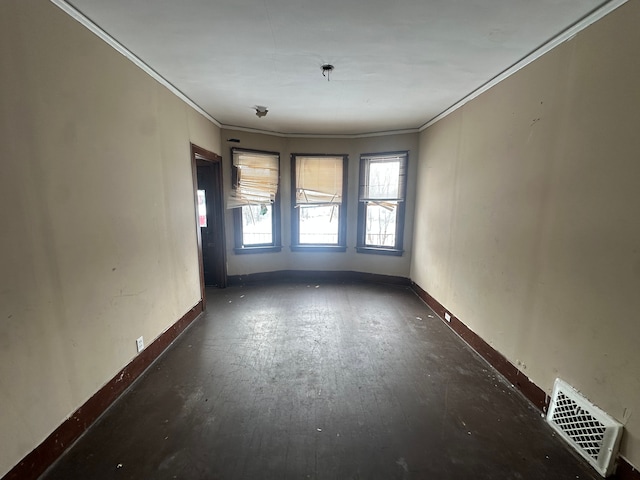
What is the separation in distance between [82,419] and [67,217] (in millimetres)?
1255

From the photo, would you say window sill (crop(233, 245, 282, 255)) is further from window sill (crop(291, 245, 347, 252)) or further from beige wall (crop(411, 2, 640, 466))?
beige wall (crop(411, 2, 640, 466))

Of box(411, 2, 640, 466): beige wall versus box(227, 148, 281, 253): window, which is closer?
box(411, 2, 640, 466): beige wall

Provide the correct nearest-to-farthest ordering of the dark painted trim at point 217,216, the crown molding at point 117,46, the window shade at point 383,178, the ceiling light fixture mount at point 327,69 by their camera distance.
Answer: the crown molding at point 117,46 → the ceiling light fixture mount at point 327,69 → the dark painted trim at point 217,216 → the window shade at point 383,178

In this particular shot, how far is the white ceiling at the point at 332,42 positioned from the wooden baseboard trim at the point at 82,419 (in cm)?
241

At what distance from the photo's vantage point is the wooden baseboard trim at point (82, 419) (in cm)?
142

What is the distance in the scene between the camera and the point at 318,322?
3348 millimetres

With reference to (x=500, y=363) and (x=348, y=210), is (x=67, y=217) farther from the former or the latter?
(x=348, y=210)

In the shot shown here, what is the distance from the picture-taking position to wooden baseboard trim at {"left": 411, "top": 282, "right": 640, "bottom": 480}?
144 centimetres

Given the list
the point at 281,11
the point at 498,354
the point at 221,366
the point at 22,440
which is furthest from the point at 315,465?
the point at 281,11

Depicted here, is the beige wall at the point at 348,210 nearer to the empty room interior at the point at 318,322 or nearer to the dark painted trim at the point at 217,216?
the dark painted trim at the point at 217,216

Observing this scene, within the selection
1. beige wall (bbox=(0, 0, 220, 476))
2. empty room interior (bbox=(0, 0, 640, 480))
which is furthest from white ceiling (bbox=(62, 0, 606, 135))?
beige wall (bbox=(0, 0, 220, 476))

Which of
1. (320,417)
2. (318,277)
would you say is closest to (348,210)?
(318,277)

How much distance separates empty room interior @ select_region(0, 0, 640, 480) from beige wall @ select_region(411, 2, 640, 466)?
0.01 meters

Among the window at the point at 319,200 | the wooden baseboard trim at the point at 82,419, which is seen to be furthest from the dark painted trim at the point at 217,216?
the window at the point at 319,200
